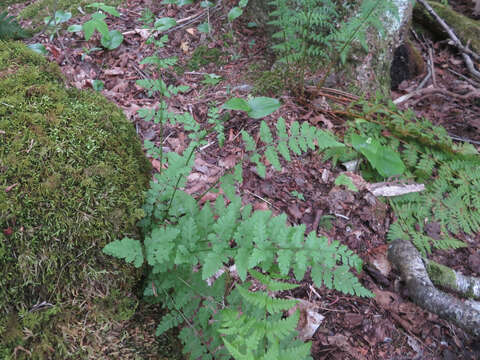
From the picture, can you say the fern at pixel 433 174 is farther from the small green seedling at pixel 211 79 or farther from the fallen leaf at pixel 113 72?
the fallen leaf at pixel 113 72

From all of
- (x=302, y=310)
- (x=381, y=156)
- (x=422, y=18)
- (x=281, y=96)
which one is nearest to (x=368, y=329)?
(x=302, y=310)

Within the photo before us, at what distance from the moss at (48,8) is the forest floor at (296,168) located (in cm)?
31

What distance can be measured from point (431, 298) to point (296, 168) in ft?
5.34

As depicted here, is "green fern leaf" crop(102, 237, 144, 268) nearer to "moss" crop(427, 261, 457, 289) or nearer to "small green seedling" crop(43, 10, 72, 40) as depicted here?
"moss" crop(427, 261, 457, 289)

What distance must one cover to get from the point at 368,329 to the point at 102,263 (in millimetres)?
2025

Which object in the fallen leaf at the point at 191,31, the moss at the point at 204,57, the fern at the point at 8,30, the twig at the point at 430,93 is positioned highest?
the fern at the point at 8,30

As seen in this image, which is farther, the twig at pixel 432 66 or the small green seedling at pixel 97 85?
the twig at pixel 432 66

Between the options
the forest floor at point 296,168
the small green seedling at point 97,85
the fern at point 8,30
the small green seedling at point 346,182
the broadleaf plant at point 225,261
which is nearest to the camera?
the broadleaf plant at point 225,261

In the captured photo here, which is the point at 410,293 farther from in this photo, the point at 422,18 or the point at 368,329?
the point at 422,18

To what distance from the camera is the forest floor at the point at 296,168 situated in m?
2.53

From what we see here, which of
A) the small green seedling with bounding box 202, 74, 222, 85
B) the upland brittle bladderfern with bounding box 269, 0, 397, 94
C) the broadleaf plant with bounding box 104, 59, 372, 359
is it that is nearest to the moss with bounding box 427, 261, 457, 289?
the broadleaf plant with bounding box 104, 59, 372, 359

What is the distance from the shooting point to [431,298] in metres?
2.70

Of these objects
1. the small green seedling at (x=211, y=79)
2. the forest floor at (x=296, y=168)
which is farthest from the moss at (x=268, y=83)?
the small green seedling at (x=211, y=79)

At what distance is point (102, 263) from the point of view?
1866mm
